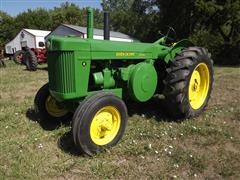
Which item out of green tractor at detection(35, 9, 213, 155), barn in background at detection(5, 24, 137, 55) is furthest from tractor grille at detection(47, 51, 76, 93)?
barn in background at detection(5, 24, 137, 55)

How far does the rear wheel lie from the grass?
0.15 m

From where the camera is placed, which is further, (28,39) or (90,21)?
(28,39)

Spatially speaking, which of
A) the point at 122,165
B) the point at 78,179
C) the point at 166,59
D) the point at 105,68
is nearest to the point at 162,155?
the point at 122,165

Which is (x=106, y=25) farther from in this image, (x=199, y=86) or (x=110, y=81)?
(x=199, y=86)

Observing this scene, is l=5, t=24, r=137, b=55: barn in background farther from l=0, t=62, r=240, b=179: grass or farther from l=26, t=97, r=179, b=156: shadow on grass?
l=0, t=62, r=240, b=179: grass

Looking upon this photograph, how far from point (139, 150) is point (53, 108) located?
1.95m

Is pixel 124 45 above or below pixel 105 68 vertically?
above

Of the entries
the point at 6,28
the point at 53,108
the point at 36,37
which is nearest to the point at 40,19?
the point at 6,28

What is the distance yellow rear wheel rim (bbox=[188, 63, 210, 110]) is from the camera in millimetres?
6277

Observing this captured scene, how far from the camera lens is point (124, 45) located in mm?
5582

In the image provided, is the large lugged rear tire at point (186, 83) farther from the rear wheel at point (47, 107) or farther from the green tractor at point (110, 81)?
the rear wheel at point (47, 107)

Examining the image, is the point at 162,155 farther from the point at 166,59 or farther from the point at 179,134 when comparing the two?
the point at 166,59

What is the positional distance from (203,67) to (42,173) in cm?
363

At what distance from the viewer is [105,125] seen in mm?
4855
